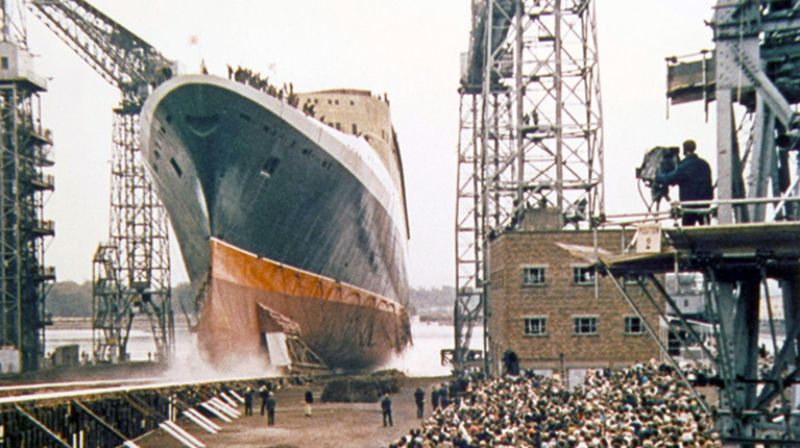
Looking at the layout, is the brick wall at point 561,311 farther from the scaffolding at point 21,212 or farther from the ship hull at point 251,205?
the scaffolding at point 21,212

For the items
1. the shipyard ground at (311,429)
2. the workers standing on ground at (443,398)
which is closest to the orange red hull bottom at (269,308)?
the shipyard ground at (311,429)

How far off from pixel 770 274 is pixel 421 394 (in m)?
18.4

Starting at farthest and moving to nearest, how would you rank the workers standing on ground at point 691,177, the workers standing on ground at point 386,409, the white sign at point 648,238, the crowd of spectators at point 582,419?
the workers standing on ground at point 386,409 → the crowd of spectators at point 582,419 → the workers standing on ground at point 691,177 → the white sign at point 648,238

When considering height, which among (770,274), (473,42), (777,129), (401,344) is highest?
(473,42)

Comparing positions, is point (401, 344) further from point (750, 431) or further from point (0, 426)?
point (750, 431)

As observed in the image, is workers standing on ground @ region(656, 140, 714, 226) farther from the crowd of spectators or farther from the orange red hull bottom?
the orange red hull bottom

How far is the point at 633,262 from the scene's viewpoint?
47.1ft

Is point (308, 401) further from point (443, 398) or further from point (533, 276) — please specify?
point (533, 276)

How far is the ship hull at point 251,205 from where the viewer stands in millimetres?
39094

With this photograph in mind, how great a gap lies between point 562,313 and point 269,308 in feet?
45.0

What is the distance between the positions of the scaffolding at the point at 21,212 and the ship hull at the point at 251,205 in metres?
15.5

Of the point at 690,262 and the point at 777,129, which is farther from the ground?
the point at 777,129

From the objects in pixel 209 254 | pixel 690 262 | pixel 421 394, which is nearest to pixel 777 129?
pixel 690 262

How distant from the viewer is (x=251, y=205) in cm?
4044
